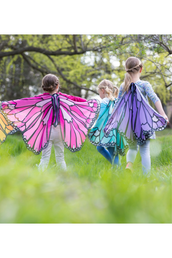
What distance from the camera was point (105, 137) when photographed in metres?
3.62

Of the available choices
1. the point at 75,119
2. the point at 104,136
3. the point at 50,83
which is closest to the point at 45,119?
the point at 75,119

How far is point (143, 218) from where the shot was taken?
4.23 ft

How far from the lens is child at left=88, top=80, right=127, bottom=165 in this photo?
11.9 ft

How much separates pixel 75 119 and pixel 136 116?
35.8 inches

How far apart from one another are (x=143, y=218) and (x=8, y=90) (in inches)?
418

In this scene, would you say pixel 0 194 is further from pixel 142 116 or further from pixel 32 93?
pixel 32 93

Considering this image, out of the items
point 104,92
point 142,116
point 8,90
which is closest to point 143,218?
point 142,116

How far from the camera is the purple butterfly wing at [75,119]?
10.7 ft

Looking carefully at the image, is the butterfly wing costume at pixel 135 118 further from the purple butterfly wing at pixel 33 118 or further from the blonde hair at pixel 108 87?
the purple butterfly wing at pixel 33 118

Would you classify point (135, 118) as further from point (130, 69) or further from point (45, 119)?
point (45, 119)

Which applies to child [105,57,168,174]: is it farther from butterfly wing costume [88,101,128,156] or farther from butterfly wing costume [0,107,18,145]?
butterfly wing costume [0,107,18,145]

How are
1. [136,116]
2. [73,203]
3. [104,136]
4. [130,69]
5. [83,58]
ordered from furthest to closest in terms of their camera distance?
[83,58]
[104,136]
[130,69]
[136,116]
[73,203]

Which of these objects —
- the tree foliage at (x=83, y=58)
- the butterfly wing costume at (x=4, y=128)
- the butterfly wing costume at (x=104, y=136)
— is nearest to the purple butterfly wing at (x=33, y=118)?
the butterfly wing costume at (x=4, y=128)

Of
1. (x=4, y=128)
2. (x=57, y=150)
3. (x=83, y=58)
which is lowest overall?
(x=57, y=150)
